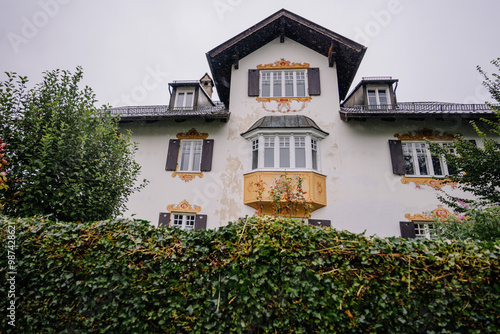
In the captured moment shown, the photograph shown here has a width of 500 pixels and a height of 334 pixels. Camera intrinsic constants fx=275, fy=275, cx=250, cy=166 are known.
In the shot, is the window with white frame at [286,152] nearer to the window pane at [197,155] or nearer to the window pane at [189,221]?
the window pane at [197,155]

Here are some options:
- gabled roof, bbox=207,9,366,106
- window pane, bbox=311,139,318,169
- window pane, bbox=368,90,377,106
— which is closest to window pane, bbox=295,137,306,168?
window pane, bbox=311,139,318,169

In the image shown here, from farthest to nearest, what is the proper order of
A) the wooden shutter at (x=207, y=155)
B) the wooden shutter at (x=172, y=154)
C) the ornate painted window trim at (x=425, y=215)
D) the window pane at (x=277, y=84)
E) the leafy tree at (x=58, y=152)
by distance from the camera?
the window pane at (x=277, y=84) < the wooden shutter at (x=172, y=154) < the wooden shutter at (x=207, y=155) < the ornate painted window trim at (x=425, y=215) < the leafy tree at (x=58, y=152)

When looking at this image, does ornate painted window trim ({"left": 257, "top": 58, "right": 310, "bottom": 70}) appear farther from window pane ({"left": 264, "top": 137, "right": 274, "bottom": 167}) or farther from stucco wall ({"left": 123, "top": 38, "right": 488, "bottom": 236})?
window pane ({"left": 264, "top": 137, "right": 274, "bottom": 167})

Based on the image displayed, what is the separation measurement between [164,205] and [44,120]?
5.93m

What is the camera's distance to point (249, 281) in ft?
10.8

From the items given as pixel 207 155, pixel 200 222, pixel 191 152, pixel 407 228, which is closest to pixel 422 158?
pixel 407 228

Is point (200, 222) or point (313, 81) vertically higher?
point (313, 81)

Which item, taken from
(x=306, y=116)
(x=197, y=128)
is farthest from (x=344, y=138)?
(x=197, y=128)

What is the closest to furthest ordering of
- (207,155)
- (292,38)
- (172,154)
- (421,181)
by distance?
(421,181), (207,155), (172,154), (292,38)

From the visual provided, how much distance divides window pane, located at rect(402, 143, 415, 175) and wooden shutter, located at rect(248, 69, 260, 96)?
651 cm

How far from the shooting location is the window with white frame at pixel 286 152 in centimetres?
1068

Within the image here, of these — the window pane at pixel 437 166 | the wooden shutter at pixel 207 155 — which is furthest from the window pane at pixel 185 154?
the window pane at pixel 437 166

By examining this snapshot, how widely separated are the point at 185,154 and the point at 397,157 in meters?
8.59

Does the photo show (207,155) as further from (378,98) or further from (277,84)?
(378,98)
